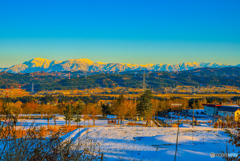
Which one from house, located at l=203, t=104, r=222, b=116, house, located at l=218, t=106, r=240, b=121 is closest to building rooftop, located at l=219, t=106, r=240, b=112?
house, located at l=218, t=106, r=240, b=121

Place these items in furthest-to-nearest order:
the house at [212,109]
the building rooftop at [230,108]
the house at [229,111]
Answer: the house at [212,109], the building rooftop at [230,108], the house at [229,111]

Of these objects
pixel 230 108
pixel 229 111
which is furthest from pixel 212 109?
pixel 229 111

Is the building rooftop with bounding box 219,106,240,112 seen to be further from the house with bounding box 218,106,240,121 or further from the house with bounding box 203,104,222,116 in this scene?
the house with bounding box 203,104,222,116

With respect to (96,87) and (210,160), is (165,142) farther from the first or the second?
(96,87)

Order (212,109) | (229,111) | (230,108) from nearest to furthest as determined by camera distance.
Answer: (229,111), (230,108), (212,109)

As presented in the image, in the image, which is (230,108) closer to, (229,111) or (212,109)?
(229,111)

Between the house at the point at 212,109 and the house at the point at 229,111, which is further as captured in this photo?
the house at the point at 212,109

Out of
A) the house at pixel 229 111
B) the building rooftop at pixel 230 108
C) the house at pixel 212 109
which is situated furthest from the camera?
the house at pixel 212 109

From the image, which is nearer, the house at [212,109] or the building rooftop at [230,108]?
the building rooftop at [230,108]

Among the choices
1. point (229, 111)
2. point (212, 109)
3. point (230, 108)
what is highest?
point (230, 108)

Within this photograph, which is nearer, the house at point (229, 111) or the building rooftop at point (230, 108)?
the house at point (229, 111)

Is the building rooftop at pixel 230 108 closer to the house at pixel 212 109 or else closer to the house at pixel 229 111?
the house at pixel 229 111

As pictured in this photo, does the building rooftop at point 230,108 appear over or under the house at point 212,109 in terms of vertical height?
over

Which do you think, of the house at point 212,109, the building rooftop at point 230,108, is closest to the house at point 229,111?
the building rooftop at point 230,108
